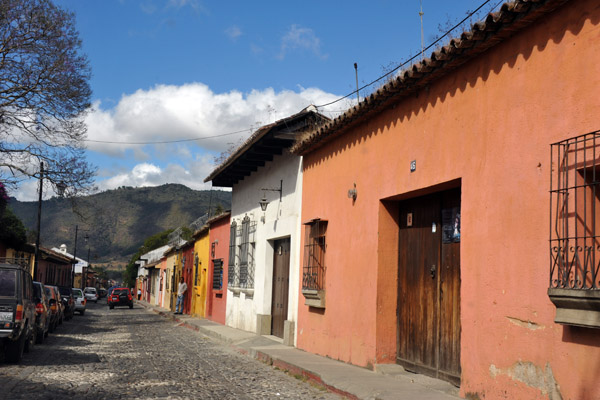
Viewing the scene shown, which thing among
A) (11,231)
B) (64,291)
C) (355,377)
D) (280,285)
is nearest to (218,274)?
(280,285)

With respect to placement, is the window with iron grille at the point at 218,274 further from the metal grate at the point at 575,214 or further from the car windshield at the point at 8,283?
the metal grate at the point at 575,214

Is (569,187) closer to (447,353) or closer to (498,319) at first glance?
(498,319)

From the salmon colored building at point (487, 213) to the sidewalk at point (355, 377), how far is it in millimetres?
226

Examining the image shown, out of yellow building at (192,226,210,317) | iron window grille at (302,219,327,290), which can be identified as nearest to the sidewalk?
iron window grille at (302,219,327,290)

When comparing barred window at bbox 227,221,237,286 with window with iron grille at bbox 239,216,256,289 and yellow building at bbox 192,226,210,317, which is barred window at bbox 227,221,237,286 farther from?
yellow building at bbox 192,226,210,317

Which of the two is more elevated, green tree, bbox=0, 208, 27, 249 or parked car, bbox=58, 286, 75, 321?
green tree, bbox=0, 208, 27, 249

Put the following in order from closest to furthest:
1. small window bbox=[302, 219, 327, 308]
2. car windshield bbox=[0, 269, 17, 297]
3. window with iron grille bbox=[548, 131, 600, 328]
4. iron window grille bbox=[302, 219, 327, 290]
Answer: window with iron grille bbox=[548, 131, 600, 328]
car windshield bbox=[0, 269, 17, 297]
small window bbox=[302, 219, 327, 308]
iron window grille bbox=[302, 219, 327, 290]

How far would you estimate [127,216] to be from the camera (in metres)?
137

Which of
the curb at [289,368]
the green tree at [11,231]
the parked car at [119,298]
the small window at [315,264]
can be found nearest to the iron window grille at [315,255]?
the small window at [315,264]

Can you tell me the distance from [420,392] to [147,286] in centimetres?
6510

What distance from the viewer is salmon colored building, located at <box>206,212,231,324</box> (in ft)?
73.5

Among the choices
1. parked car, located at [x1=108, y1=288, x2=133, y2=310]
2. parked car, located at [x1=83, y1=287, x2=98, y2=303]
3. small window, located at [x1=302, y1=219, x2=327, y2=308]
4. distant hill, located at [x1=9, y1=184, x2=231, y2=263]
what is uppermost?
distant hill, located at [x1=9, y1=184, x2=231, y2=263]

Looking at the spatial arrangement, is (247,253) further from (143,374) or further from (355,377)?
(355,377)

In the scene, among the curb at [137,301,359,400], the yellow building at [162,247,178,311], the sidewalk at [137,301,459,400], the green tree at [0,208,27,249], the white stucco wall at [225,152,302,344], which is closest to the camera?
the sidewalk at [137,301,459,400]
